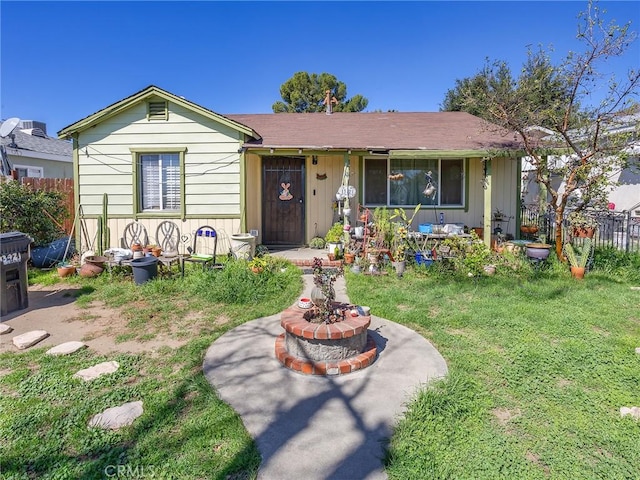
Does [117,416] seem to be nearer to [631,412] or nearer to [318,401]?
[318,401]

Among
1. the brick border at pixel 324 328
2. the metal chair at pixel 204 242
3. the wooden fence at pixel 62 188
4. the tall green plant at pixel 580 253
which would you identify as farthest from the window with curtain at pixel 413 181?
the wooden fence at pixel 62 188

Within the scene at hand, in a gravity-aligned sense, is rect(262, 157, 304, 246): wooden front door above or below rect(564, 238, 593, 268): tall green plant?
above

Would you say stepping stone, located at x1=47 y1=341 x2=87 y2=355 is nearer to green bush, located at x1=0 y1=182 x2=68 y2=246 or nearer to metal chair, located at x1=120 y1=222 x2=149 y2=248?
metal chair, located at x1=120 y1=222 x2=149 y2=248

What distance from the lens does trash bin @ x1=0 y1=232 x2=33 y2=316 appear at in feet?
16.9

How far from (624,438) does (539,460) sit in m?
0.68

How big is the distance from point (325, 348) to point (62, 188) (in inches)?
409

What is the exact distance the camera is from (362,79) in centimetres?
2578

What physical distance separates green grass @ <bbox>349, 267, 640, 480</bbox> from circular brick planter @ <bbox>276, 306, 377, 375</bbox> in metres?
0.71

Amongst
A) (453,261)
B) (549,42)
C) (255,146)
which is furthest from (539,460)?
(549,42)

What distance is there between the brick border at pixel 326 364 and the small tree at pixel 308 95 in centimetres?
2364

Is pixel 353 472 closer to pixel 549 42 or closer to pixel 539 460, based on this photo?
pixel 539 460

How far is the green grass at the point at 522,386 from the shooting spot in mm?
2268

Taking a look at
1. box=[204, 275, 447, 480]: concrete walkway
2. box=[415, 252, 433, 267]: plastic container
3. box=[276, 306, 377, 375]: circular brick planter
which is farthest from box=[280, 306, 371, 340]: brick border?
box=[415, 252, 433, 267]: plastic container

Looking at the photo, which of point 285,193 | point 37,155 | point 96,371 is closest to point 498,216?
point 285,193
